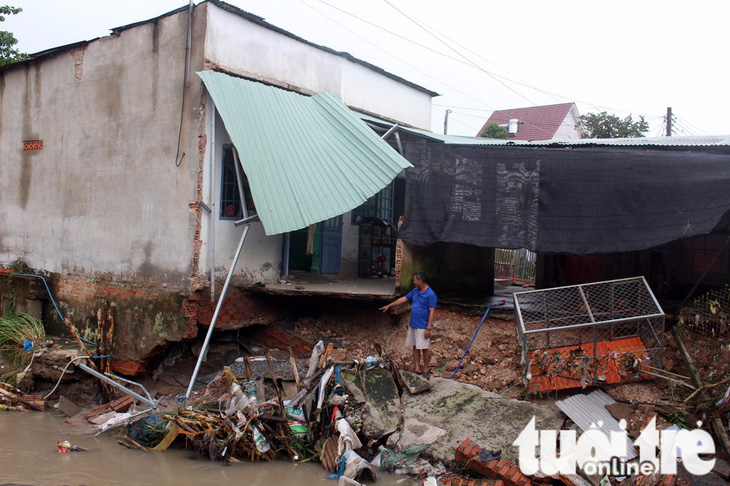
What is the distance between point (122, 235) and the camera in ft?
28.4

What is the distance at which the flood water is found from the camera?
545 centimetres

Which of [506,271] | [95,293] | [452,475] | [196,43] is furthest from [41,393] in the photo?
[506,271]

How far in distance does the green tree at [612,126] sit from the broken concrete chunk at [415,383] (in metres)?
15.8

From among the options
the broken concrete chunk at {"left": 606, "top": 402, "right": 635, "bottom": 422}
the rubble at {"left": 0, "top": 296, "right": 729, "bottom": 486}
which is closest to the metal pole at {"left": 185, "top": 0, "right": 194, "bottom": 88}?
the rubble at {"left": 0, "top": 296, "right": 729, "bottom": 486}

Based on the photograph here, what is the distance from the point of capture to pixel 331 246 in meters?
9.79

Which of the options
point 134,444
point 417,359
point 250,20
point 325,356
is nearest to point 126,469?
point 134,444

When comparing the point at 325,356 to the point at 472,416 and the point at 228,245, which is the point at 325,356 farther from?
the point at 228,245

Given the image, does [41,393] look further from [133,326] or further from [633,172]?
[633,172]

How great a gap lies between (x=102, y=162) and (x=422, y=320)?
596cm

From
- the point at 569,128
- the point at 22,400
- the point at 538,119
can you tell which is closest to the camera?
the point at 22,400

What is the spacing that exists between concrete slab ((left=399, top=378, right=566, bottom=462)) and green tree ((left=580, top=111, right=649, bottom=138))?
15637mm

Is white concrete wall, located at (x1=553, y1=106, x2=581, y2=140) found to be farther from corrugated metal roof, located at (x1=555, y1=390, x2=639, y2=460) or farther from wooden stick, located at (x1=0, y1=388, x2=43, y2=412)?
wooden stick, located at (x1=0, y1=388, x2=43, y2=412)

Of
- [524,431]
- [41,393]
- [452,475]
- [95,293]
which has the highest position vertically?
[95,293]

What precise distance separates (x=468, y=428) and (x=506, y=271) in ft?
34.0
